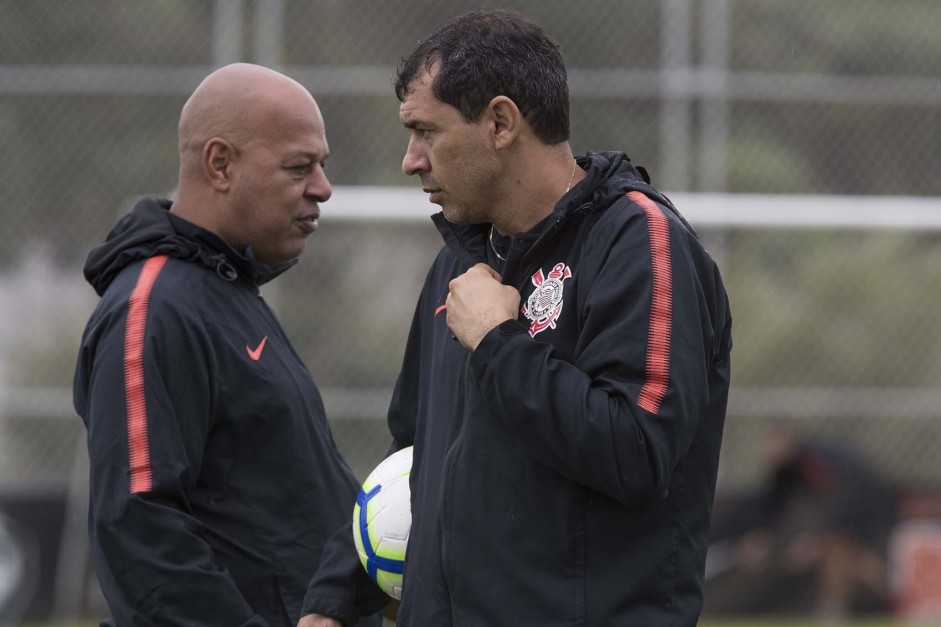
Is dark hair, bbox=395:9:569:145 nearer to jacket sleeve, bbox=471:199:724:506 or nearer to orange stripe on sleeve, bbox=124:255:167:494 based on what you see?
jacket sleeve, bbox=471:199:724:506

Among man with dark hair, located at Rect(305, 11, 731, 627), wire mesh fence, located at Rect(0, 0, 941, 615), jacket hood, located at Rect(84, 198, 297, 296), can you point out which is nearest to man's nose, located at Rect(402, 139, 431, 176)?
man with dark hair, located at Rect(305, 11, 731, 627)

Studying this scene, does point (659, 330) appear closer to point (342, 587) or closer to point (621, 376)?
point (621, 376)

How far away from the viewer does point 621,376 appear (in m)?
2.31

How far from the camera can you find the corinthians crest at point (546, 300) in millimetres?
2451

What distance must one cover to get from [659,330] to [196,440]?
114 cm

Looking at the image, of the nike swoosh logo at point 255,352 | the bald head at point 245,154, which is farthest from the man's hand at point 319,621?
the bald head at point 245,154

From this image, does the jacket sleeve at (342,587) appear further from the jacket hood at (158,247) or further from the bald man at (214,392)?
the jacket hood at (158,247)

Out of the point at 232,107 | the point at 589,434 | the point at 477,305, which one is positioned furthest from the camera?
the point at 232,107

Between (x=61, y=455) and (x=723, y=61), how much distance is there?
18.2 ft

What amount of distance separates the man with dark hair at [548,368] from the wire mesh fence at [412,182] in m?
7.00

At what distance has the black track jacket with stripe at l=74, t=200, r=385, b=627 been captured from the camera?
2.85 m

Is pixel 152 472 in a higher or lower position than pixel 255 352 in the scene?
lower

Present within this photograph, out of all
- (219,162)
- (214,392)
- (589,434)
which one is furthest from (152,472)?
(589,434)

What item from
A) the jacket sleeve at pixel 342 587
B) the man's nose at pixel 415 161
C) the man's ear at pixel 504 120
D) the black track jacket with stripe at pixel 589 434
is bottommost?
the jacket sleeve at pixel 342 587
